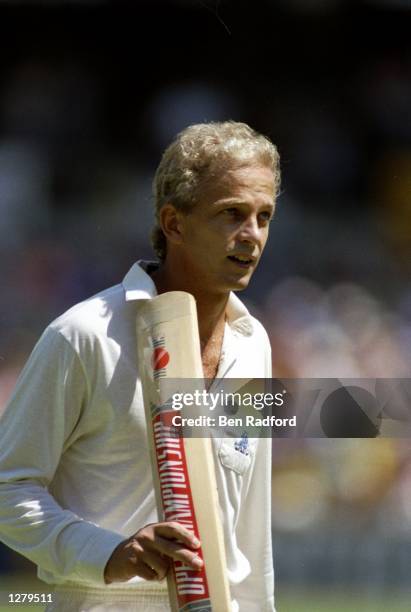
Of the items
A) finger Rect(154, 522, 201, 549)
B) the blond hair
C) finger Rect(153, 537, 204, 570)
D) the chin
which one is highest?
the blond hair

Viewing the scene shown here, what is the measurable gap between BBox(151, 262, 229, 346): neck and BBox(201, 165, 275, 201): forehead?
0.16m

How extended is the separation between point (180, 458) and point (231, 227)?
16.6 inches

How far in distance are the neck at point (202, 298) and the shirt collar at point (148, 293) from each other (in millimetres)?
32

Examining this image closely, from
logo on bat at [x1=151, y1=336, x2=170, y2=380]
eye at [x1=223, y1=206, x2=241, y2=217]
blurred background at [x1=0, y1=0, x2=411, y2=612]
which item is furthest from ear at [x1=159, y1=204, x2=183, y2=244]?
blurred background at [x1=0, y1=0, x2=411, y2=612]

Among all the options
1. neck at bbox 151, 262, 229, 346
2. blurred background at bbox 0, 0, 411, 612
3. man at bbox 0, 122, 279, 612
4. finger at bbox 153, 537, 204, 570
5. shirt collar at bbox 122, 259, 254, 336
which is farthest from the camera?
blurred background at bbox 0, 0, 411, 612

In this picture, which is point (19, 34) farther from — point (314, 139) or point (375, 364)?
point (375, 364)

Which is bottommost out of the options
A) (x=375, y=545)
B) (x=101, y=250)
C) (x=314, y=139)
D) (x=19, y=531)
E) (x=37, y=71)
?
(x=375, y=545)

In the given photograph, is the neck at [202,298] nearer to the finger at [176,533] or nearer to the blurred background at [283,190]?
the finger at [176,533]

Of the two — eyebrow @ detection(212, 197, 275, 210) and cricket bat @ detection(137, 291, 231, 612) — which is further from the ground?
eyebrow @ detection(212, 197, 275, 210)

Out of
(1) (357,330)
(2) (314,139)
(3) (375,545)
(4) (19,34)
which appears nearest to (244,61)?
(2) (314,139)

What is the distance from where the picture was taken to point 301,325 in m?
4.00

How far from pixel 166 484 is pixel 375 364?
97.0 inches

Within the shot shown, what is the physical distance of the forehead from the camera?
65.8 inches

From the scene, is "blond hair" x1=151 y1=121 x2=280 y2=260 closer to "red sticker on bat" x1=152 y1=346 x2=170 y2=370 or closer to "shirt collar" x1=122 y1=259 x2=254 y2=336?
"shirt collar" x1=122 y1=259 x2=254 y2=336
